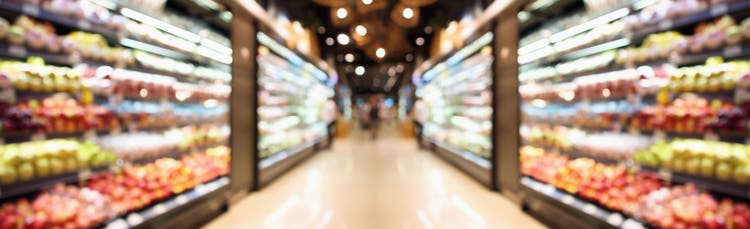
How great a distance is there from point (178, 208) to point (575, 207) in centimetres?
328

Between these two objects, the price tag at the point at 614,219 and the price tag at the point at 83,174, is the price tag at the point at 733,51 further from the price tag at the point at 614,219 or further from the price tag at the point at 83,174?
the price tag at the point at 83,174

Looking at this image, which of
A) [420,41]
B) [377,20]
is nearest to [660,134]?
[377,20]

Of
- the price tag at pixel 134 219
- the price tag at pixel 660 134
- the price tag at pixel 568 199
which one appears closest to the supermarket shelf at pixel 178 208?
the price tag at pixel 134 219

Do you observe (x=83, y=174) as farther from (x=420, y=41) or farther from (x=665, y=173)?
(x=420, y=41)

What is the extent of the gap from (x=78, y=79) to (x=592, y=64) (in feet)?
12.9

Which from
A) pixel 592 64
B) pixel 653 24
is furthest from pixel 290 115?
pixel 653 24

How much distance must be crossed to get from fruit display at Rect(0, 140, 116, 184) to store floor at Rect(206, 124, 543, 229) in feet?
3.94

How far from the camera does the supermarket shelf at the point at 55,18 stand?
80.1 inches

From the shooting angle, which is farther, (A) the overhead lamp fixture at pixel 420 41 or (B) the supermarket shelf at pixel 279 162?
(A) the overhead lamp fixture at pixel 420 41

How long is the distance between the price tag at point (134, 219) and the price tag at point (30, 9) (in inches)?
56.3

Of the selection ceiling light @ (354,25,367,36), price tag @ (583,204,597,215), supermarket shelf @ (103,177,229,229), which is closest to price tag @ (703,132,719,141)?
price tag @ (583,204,597,215)

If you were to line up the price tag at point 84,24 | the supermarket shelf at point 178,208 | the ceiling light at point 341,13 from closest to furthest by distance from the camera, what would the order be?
the price tag at point 84,24 < the supermarket shelf at point 178,208 < the ceiling light at point 341,13

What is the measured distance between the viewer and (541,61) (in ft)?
12.7

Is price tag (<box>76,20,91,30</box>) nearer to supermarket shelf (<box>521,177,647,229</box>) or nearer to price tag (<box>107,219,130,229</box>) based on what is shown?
price tag (<box>107,219,130,229</box>)
